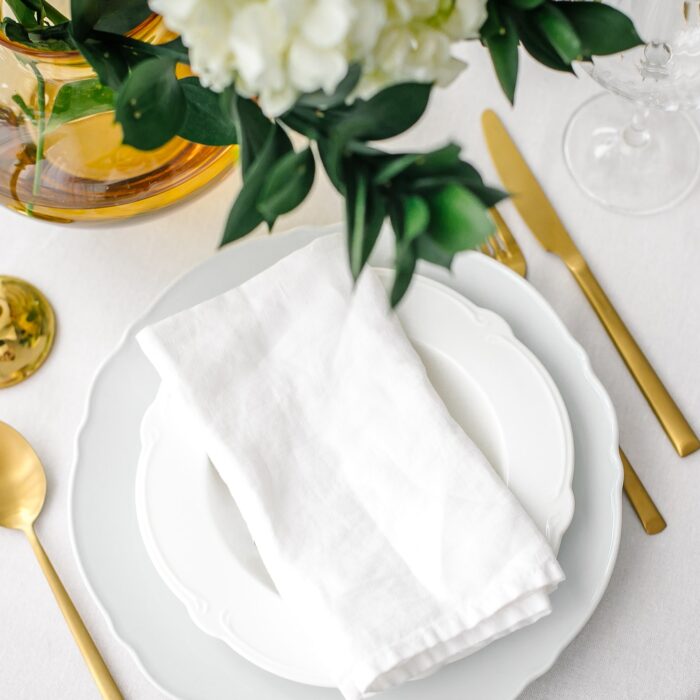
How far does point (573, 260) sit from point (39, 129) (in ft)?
1.26

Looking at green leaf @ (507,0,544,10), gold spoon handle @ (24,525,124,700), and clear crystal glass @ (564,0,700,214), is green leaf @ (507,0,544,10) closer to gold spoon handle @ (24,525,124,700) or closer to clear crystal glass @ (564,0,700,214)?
clear crystal glass @ (564,0,700,214)

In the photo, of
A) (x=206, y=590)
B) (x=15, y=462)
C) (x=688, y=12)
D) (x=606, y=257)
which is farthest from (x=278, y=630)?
(x=688, y=12)

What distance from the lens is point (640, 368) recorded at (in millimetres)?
601

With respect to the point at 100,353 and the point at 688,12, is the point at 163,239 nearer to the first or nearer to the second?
the point at 100,353

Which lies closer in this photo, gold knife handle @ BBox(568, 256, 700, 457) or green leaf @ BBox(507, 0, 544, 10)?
green leaf @ BBox(507, 0, 544, 10)

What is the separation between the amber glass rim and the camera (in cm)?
44

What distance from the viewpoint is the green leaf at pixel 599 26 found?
0.35 m

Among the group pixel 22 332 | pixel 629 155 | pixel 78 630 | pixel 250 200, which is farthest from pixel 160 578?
pixel 629 155

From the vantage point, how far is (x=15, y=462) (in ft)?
1.98

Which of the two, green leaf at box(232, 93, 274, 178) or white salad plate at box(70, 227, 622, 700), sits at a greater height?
green leaf at box(232, 93, 274, 178)

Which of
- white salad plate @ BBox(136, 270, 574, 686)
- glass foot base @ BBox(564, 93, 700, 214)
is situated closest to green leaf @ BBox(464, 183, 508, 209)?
white salad plate @ BBox(136, 270, 574, 686)

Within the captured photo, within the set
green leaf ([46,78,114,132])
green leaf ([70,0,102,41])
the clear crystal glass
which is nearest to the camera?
green leaf ([70,0,102,41])

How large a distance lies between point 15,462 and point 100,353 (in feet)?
0.33

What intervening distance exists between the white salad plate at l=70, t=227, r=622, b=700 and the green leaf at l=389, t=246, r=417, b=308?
225 millimetres
